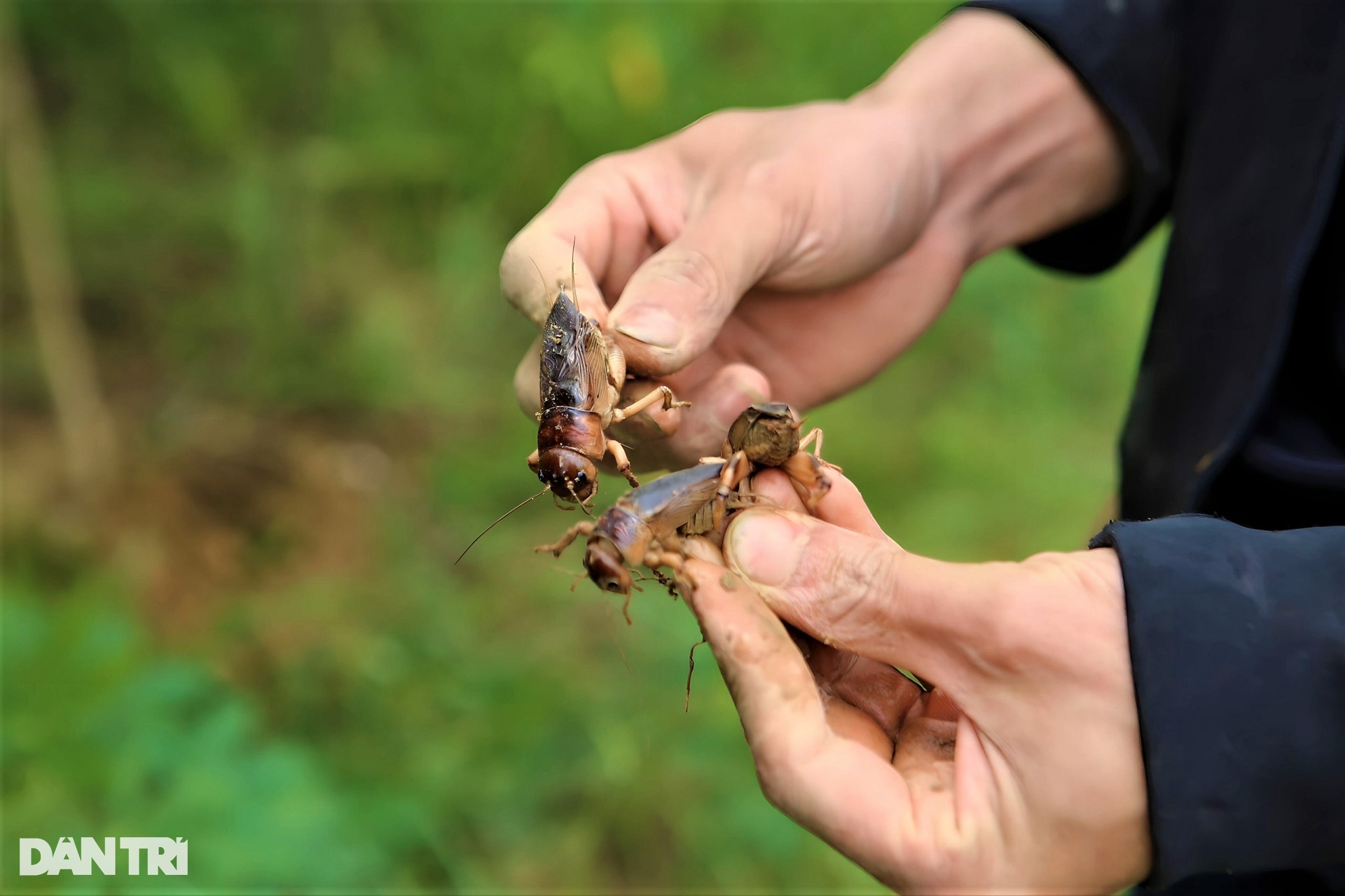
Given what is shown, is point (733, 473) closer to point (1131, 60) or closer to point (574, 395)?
point (574, 395)

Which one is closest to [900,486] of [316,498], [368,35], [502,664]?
[502,664]

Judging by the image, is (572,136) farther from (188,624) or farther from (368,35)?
(188,624)

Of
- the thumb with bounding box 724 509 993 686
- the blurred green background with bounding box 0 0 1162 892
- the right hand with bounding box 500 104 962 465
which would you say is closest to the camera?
the thumb with bounding box 724 509 993 686

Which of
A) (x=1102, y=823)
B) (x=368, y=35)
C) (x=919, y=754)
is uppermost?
(x=368, y=35)

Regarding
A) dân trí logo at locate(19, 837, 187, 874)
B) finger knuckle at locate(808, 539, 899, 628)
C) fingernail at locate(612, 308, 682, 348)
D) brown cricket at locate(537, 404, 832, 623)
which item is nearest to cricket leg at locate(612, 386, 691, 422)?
fingernail at locate(612, 308, 682, 348)

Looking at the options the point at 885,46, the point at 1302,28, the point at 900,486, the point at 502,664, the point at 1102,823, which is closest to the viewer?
the point at 1102,823

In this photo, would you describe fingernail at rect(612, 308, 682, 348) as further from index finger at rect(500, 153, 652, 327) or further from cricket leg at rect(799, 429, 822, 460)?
cricket leg at rect(799, 429, 822, 460)
